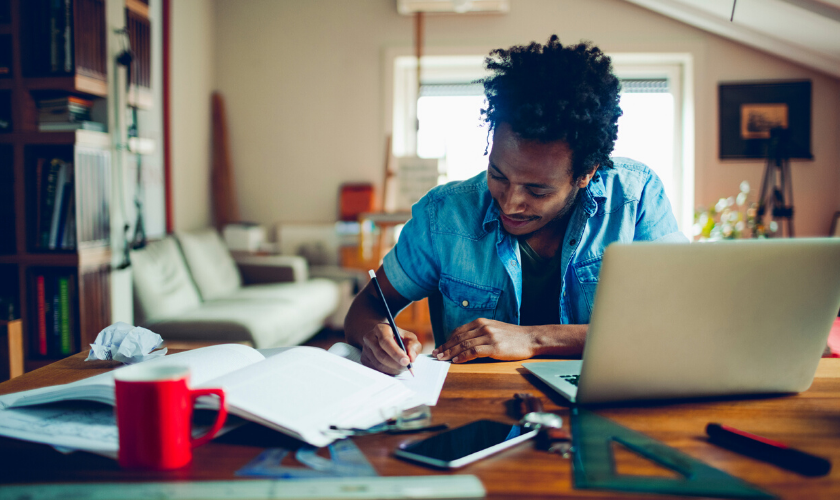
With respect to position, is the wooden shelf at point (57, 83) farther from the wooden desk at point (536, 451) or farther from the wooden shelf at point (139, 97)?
the wooden desk at point (536, 451)

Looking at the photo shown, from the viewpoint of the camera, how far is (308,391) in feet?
2.37

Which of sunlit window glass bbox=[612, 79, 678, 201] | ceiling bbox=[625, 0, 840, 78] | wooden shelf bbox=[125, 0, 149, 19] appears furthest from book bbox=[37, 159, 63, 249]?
ceiling bbox=[625, 0, 840, 78]

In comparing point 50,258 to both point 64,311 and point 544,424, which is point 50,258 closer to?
point 64,311

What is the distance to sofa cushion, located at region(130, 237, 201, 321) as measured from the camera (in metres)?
2.74

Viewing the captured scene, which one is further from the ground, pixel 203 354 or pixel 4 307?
pixel 203 354

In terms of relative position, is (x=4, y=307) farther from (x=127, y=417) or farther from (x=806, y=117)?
(x=806, y=117)

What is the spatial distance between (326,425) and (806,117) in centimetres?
468

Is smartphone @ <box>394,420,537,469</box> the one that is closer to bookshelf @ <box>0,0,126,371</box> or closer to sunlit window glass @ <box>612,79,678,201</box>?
bookshelf @ <box>0,0,126,371</box>

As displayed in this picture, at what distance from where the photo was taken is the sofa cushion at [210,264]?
132 inches

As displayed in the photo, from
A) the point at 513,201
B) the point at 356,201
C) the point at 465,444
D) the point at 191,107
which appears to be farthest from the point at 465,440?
the point at 191,107

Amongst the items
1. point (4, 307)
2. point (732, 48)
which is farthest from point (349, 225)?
point (732, 48)

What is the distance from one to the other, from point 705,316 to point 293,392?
526mm

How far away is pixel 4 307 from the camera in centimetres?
253

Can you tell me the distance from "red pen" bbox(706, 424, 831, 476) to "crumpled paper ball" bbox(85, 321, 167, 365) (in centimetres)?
88
